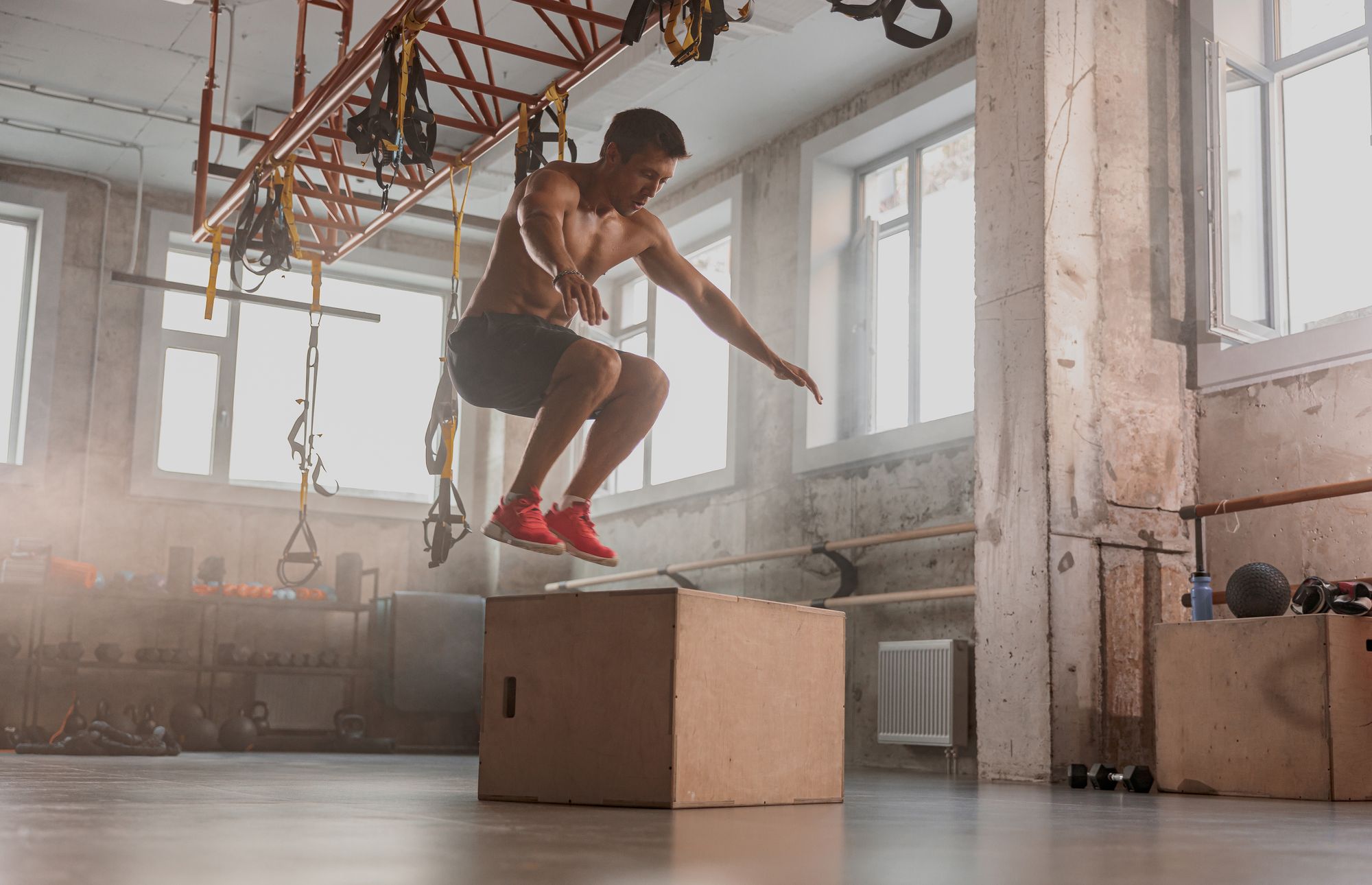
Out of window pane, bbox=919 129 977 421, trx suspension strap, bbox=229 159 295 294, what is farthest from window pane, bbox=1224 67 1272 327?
trx suspension strap, bbox=229 159 295 294

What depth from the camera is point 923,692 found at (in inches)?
272

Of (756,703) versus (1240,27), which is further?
(1240,27)

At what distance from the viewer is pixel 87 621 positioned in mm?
9930

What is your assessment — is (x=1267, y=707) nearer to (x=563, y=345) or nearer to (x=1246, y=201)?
(x=1246, y=201)

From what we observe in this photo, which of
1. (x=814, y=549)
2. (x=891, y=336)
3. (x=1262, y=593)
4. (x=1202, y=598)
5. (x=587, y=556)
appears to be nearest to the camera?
(x=587, y=556)

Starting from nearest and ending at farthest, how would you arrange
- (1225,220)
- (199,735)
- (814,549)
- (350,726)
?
(1225,220) → (814,549) → (199,735) → (350,726)

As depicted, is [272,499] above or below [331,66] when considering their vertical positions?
below

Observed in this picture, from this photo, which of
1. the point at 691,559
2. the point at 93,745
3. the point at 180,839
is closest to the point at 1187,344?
the point at 691,559

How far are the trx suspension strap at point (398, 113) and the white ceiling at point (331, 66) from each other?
225 cm

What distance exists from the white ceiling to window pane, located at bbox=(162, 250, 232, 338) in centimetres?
105

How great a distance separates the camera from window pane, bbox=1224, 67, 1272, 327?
6.05 metres

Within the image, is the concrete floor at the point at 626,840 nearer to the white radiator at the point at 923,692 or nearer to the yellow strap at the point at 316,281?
the white radiator at the point at 923,692

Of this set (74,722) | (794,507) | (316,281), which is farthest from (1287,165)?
(74,722)

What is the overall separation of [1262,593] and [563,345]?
2.90m
